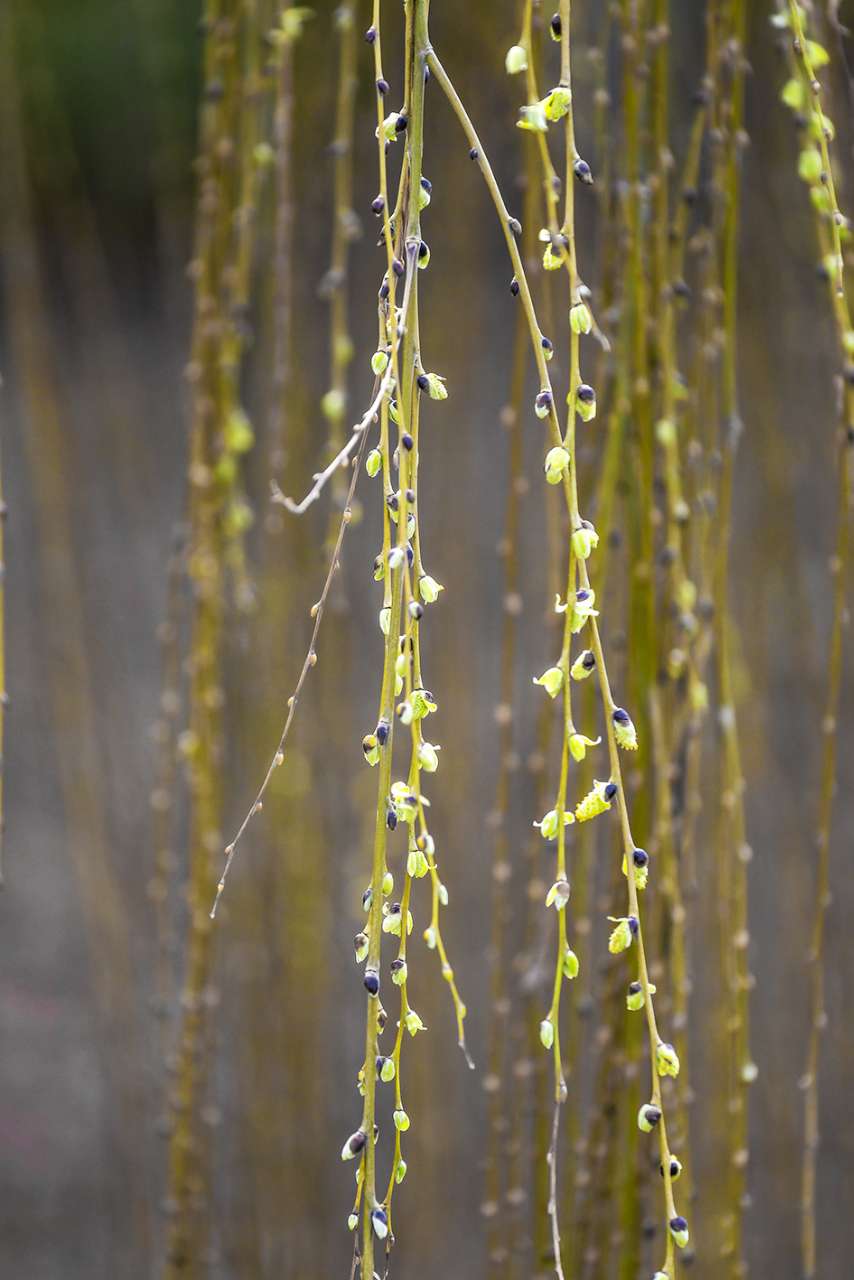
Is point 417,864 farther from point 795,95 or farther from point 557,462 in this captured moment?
point 795,95

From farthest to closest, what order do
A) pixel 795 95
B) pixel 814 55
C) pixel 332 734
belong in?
pixel 332 734
pixel 795 95
pixel 814 55

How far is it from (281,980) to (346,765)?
9.5 inches

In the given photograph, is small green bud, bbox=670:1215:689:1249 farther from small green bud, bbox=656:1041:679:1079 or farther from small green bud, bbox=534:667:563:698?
small green bud, bbox=534:667:563:698

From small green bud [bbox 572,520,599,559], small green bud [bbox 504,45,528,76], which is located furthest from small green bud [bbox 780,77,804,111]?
small green bud [bbox 572,520,599,559]

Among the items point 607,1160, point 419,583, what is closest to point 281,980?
point 607,1160

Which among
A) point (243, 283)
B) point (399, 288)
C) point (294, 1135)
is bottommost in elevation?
point (294, 1135)

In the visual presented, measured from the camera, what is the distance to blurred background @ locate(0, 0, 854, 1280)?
4.17 ft

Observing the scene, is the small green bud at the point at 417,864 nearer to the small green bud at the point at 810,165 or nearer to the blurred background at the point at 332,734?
the blurred background at the point at 332,734

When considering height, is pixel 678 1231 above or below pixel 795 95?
below

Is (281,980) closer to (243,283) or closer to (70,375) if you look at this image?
(243,283)

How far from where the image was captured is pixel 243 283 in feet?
3.25

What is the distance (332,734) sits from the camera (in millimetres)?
1264

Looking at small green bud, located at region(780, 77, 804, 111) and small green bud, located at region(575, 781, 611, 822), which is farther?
small green bud, located at region(780, 77, 804, 111)

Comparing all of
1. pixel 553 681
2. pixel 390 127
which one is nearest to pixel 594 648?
pixel 553 681
